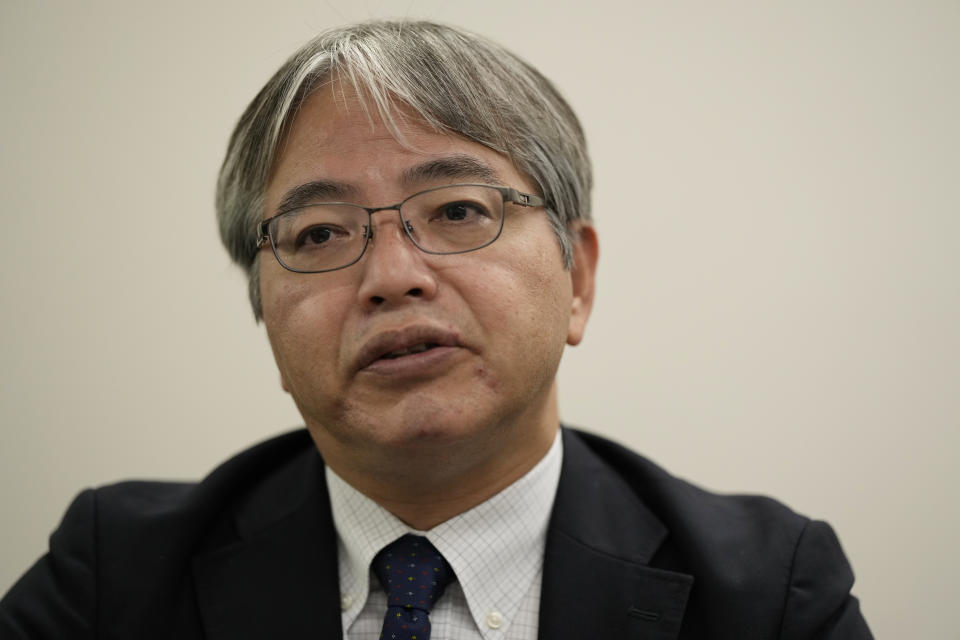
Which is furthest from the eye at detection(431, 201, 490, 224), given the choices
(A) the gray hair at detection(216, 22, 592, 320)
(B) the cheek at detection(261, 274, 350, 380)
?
(B) the cheek at detection(261, 274, 350, 380)

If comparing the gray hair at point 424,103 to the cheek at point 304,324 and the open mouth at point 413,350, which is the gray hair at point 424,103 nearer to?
the cheek at point 304,324

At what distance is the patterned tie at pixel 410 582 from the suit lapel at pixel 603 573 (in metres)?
0.22

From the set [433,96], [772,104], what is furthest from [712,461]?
[433,96]

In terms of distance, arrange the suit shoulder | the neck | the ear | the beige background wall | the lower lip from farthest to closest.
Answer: the beige background wall < the ear < the suit shoulder < the neck < the lower lip

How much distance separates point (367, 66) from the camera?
4.76 feet

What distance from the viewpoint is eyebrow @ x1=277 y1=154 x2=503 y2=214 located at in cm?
137

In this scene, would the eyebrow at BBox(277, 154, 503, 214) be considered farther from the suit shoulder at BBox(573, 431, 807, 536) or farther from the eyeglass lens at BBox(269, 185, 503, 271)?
the suit shoulder at BBox(573, 431, 807, 536)

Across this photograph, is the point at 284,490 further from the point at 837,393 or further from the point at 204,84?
the point at 837,393

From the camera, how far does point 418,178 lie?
4.50ft

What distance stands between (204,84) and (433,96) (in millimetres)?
1280

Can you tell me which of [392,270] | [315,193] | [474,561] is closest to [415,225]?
[392,270]

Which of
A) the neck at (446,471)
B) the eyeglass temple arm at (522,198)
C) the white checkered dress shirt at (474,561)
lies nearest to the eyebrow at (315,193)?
the eyeglass temple arm at (522,198)

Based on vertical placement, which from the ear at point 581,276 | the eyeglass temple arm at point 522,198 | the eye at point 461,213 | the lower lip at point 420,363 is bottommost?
the lower lip at point 420,363

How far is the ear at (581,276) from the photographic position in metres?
1.64
